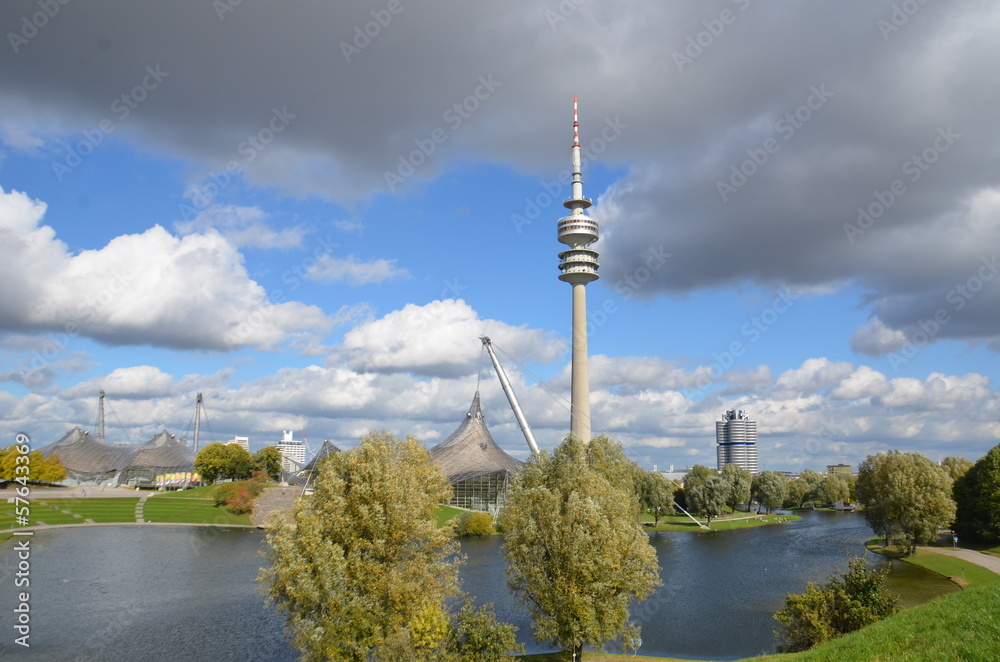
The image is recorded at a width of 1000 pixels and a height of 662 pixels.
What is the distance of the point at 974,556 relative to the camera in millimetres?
57250

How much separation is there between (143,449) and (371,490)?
13115 cm

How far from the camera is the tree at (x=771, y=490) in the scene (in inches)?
4400

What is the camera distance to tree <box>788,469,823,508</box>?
13388 cm

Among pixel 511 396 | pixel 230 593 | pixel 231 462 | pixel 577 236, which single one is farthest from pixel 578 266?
pixel 230 593

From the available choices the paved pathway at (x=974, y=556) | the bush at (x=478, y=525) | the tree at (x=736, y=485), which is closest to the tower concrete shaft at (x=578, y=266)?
the tree at (x=736, y=485)

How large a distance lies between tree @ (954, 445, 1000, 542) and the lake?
35.9ft

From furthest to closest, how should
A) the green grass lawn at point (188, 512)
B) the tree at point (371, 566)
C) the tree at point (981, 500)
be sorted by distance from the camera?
the green grass lawn at point (188, 512), the tree at point (981, 500), the tree at point (371, 566)

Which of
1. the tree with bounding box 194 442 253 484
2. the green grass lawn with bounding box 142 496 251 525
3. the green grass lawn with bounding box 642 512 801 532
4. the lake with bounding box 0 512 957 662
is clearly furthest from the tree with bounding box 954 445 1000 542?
the tree with bounding box 194 442 253 484

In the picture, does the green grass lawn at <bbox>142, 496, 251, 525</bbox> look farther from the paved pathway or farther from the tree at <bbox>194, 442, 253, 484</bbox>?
the paved pathway

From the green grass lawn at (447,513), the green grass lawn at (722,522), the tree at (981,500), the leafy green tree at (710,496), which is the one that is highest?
the tree at (981,500)

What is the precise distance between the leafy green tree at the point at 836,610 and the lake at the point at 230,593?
16.5 feet

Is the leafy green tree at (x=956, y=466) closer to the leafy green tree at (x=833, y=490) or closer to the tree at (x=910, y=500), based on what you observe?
the tree at (x=910, y=500)

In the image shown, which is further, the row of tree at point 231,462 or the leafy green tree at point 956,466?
the row of tree at point 231,462

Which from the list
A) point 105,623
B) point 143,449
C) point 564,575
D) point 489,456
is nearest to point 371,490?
point 564,575
